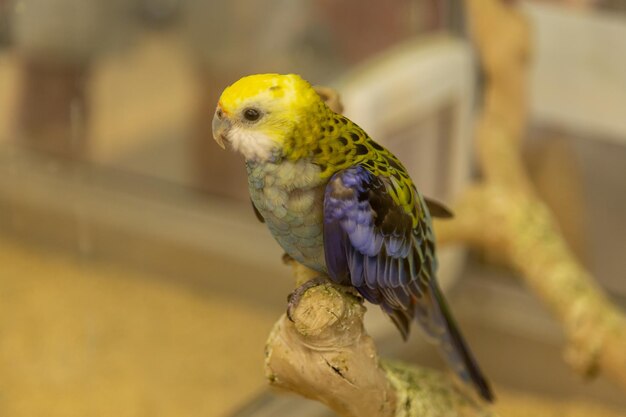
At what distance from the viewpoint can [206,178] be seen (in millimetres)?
1497

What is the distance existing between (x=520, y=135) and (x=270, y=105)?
2.41 feet

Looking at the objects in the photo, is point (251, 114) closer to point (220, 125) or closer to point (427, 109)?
point (220, 125)

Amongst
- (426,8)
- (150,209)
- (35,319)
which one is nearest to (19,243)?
(35,319)

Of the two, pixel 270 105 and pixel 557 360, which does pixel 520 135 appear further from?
pixel 270 105

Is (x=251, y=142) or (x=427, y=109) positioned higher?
(x=251, y=142)

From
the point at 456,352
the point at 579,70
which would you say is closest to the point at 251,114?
the point at 456,352

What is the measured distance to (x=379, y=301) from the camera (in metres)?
0.63

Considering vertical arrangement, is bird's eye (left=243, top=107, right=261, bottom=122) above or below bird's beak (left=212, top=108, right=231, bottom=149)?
above

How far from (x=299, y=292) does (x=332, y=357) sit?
0.05m

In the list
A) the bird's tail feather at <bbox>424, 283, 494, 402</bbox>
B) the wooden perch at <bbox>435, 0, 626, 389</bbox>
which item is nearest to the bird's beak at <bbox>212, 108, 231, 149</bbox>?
the bird's tail feather at <bbox>424, 283, 494, 402</bbox>

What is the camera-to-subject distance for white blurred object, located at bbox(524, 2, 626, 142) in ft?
4.68

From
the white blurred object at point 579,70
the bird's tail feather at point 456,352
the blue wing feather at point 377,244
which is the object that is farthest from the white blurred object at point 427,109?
the blue wing feather at point 377,244

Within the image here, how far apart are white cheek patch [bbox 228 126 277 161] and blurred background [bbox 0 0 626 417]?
→ 1.97 feet

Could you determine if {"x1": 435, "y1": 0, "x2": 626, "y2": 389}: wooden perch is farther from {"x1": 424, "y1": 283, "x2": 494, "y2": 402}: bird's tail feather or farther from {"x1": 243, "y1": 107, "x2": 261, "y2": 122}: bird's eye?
{"x1": 243, "y1": 107, "x2": 261, "y2": 122}: bird's eye
